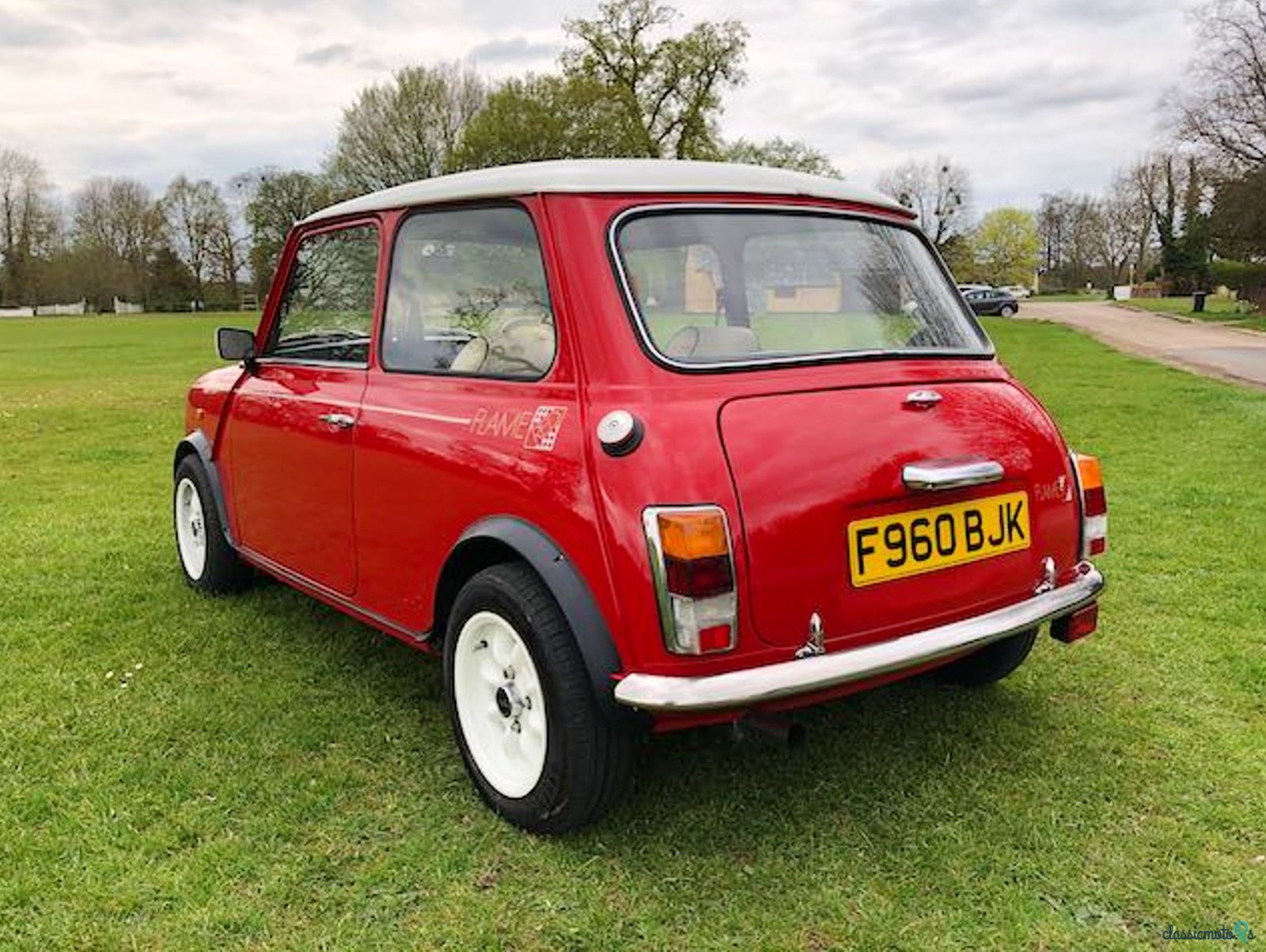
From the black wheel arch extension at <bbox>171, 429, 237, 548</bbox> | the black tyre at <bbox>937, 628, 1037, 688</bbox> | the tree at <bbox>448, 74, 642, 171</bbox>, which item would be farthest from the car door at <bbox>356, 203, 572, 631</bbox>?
the tree at <bbox>448, 74, 642, 171</bbox>

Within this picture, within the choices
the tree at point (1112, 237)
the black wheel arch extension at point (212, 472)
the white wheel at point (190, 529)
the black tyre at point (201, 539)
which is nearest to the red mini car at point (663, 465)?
the black wheel arch extension at point (212, 472)

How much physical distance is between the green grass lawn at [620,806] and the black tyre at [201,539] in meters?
0.14

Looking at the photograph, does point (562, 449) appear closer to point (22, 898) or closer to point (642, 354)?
point (642, 354)

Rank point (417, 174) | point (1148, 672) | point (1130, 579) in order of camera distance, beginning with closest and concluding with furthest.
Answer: point (1148, 672), point (1130, 579), point (417, 174)

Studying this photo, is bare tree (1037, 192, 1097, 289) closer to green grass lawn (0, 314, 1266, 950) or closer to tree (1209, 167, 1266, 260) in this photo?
tree (1209, 167, 1266, 260)

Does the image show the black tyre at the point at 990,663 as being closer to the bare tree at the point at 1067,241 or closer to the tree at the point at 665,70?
the tree at the point at 665,70

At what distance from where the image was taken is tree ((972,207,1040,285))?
260 ft

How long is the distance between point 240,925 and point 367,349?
6.34ft

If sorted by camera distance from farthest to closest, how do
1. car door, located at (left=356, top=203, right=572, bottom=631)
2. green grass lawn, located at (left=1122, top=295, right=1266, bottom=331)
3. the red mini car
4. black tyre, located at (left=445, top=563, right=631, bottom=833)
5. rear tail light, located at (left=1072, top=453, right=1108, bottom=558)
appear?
green grass lawn, located at (left=1122, top=295, right=1266, bottom=331) → rear tail light, located at (left=1072, top=453, right=1108, bottom=558) → car door, located at (left=356, top=203, right=572, bottom=631) → black tyre, located at (left=445, top=563, right=631, bottom=833) → the red mini car

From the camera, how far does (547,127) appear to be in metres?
41.9

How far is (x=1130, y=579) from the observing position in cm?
515

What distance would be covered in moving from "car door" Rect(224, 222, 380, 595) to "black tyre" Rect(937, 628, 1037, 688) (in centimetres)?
226

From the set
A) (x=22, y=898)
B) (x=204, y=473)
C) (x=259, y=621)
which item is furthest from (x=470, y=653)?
(x=204, y=473)

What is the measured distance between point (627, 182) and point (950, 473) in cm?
121
